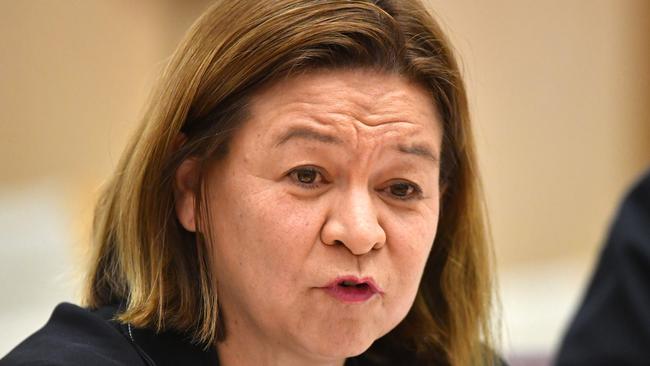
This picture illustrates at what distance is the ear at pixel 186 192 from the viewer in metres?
2.36

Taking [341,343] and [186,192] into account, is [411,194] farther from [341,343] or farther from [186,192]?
[186,192]

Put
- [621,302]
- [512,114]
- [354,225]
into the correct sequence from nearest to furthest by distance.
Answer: [621,302], [354,225], [512,114]

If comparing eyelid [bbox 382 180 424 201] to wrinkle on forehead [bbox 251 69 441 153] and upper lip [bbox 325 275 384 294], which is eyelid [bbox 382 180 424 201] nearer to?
wrinkle on forehead [bbox 251 69 441 153]

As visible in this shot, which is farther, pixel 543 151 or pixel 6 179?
pixel 543 151

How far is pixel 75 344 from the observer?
2.23m

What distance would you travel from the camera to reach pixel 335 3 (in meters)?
2.33

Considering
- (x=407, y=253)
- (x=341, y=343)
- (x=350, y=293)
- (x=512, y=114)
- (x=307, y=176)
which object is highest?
(x=512, y=114)

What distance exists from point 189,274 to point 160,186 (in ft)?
0.70

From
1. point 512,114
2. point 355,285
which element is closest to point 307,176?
point 355,285

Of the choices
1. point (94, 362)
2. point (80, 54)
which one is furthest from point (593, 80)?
point (94, 362)

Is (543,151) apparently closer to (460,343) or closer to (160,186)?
(460,343)

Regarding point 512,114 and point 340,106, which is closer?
point 340,106

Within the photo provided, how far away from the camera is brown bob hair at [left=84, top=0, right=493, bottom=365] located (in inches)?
89.4

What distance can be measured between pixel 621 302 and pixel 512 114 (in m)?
5.99
